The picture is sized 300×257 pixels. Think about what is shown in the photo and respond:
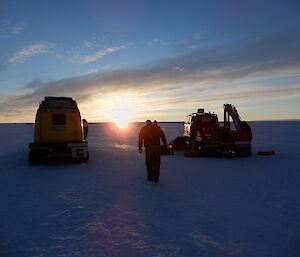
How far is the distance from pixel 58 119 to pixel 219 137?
8.44 m

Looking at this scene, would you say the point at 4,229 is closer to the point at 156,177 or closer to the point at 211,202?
the point at 211,202

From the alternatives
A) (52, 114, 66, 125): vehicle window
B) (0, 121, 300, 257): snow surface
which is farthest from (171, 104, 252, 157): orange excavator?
(52, 114, 66, 125): vehicle window

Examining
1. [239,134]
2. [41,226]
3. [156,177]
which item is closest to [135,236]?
[41,226]

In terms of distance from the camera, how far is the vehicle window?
16781 mm

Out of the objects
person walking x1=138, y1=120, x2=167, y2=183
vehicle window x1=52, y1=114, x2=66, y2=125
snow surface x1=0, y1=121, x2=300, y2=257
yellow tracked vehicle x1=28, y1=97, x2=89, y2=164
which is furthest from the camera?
vehicle window x1=52, y1=114, x2=66, y2=125

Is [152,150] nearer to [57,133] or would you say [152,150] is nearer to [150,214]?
[150,214]

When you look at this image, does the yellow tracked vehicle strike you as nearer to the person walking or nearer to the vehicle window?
the vehicle window

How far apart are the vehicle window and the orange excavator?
6830 mm

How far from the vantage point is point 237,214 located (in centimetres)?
734

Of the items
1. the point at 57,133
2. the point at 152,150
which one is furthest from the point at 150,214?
the point at 57,133

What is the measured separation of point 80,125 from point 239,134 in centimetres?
808

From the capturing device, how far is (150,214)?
7.30 metres

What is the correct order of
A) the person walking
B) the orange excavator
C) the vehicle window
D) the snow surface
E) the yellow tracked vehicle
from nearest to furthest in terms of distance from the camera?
the snow surface, the person walking, the yellow tracked vehicle, the vehicle window, the orange excavator

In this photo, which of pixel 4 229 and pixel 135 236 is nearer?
pixel 135 236
